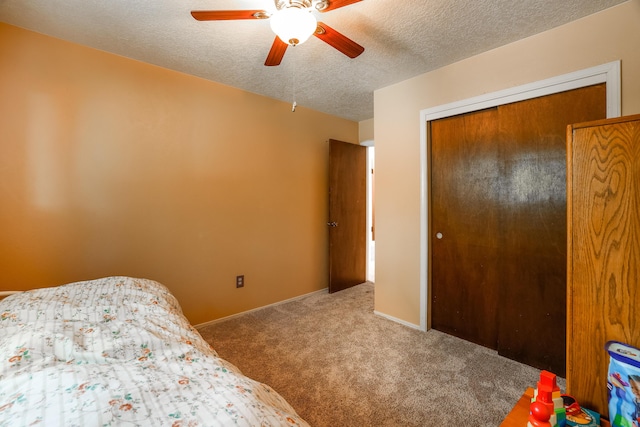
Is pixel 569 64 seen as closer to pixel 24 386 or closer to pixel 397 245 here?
pixel 397 245

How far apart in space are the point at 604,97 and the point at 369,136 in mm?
2612

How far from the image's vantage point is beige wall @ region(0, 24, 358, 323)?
1960 mm

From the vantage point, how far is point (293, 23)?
1.25 m

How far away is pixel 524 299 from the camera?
2.10m

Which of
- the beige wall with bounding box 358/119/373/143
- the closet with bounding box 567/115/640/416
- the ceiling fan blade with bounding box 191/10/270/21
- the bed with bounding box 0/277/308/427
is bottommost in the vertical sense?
the bed with bounding box 0/277/308/427

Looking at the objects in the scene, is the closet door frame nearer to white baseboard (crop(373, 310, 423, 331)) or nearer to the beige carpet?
white baseboard (crop(373, 310, 423, 331))

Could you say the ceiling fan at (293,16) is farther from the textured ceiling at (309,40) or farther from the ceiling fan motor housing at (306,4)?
the textured ceiling at (309,40)

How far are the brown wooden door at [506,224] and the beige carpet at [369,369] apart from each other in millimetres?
245

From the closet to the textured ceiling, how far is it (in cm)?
128

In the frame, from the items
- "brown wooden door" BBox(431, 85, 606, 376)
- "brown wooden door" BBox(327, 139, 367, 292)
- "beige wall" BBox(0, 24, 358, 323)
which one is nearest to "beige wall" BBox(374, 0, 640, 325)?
"brown wooden door" BBox(431, 85, 606, 376)

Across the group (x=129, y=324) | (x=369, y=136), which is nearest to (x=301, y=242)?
(x=369, y=136)

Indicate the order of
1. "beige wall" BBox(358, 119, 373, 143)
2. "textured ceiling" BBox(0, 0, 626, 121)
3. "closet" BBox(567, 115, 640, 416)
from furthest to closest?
"beige wall" BBox(358, 119, 373, 143) < "textured ceiling" BBox(0, 0, 626, 121) < "closet" BBox(567, 115, 640, 416)

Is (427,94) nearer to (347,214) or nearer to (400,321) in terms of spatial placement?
(347,214)

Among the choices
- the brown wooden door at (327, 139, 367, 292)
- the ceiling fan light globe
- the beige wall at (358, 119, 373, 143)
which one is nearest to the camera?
the ceiling fan light globe
